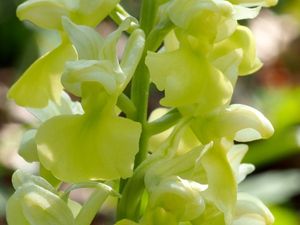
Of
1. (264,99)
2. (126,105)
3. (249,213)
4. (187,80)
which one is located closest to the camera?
(187,80)

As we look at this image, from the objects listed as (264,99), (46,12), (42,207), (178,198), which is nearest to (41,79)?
(46,12)

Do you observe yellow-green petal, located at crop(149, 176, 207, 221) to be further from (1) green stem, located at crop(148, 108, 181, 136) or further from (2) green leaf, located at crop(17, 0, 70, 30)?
(2) green leaf, located at crop(17, 0, 70, 30)

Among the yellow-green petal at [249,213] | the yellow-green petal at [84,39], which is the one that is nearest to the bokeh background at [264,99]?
the yellow-green petal at [249,213]

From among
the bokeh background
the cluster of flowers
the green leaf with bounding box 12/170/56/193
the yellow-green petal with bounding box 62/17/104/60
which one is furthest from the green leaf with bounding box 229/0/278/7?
the bokeh background

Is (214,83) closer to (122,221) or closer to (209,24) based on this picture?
(209,24)

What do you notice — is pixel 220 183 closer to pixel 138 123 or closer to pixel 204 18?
pixel 138 123

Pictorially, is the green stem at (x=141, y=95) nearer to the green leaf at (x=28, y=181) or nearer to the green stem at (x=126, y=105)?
the green stem at (x=126, y=105)

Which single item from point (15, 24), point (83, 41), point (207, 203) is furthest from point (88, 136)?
point (15, 24)
